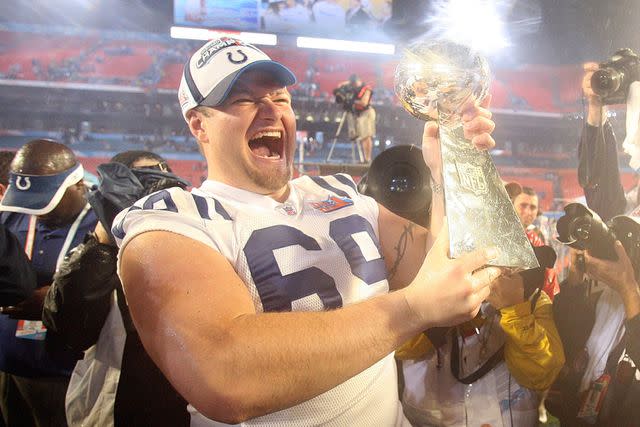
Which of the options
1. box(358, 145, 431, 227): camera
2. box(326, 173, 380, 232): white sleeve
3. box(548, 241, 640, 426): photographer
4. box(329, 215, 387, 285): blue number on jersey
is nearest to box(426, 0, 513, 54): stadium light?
box(548, 241, 640, 426): photographer

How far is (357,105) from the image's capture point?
7652mm

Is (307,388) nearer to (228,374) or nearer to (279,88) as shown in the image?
(228,374)

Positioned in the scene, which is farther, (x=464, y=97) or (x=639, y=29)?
(x=639, y=29)

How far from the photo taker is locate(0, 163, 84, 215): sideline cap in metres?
1.89

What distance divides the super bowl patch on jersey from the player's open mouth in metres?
0.15

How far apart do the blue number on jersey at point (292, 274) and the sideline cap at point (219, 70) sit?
1.13ft

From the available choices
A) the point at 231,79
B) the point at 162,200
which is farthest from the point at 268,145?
the point at 162,200

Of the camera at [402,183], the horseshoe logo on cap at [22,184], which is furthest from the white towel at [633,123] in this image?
the horseshoe logo on cap at [22,184]

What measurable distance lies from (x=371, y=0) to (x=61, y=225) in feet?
32.6

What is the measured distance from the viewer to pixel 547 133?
15398 millimetres

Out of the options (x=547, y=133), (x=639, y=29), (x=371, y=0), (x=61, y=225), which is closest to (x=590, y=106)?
(x=61, y=225)

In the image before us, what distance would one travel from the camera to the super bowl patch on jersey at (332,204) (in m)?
1.15

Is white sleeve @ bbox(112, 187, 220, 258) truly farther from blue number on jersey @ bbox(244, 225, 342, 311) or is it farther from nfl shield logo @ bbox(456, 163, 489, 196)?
nfl shield logo @ bbox(456, 163, 489, 196)

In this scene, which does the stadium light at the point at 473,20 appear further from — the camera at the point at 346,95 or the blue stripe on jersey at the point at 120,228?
the blue stripe on jersey at the point at 120,228
